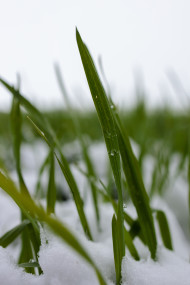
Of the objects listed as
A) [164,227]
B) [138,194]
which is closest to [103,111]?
[138,194]

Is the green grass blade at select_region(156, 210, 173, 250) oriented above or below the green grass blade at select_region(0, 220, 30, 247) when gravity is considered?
below

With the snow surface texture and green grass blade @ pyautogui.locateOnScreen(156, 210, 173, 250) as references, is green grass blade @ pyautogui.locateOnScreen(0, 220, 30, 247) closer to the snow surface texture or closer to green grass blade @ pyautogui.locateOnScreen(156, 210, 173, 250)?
the snow surface texture

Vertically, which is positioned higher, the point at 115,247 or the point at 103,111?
the point at 103,111

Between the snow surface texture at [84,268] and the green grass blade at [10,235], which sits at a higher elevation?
the green grass blade at [10,235]

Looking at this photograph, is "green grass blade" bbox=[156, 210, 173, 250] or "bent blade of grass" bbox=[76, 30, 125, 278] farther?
"green grass blade" bbox=[156, 210, 173, 250]

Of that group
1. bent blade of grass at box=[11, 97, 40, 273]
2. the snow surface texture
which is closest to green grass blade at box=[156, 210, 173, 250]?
the snow surface texture

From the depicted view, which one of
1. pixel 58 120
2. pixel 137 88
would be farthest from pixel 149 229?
pixel 58 120

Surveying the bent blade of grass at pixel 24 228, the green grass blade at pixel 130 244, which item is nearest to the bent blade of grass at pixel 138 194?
the green grass blade at pixel 130 244

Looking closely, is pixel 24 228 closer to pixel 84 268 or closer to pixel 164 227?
pixel 84 268

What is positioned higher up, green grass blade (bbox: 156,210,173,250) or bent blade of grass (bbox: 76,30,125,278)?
bent blade of grass (bbox: 76,30,125,278)

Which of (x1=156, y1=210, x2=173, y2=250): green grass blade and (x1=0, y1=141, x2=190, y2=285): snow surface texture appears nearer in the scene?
(x1=0, y1=141, x2=190, y2=285): snow surface texture

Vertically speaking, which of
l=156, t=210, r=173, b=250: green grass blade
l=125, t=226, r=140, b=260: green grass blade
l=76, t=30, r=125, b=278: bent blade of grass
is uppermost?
l=76, t=30, r=125, b=278: bent blade of grass

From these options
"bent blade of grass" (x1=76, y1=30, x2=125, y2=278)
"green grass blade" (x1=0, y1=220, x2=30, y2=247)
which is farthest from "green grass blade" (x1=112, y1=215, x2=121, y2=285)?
"green grass blade" (x1=0, y1=220, x2=30, y2=247)

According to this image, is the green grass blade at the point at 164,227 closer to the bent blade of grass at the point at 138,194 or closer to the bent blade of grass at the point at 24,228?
the bent blade of grass at the point at 138,194
